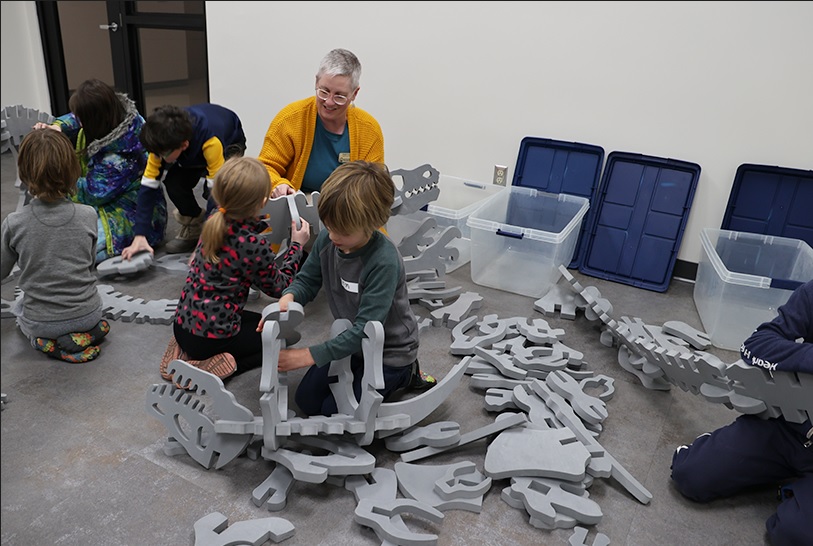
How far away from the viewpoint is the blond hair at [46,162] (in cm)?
182

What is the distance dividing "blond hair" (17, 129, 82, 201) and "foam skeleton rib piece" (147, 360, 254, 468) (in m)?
0.72

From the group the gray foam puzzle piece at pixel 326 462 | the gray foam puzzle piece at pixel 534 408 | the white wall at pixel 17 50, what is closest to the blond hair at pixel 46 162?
the gray foam puzzle piece at pixel 326 462

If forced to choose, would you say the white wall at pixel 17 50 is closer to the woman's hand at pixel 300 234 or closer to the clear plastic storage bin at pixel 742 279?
the woman's hand at pixel 300 234

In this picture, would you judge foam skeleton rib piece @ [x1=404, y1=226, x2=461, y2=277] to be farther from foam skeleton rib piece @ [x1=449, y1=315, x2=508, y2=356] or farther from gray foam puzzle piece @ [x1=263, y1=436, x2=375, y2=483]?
gray foam puzzle piece @ [x1=263, y1=436, x2=375, y2=483]

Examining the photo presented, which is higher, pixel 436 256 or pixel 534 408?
pixel 436 256

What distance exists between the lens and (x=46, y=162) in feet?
5.94

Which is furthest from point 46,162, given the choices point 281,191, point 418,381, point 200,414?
point 418,381

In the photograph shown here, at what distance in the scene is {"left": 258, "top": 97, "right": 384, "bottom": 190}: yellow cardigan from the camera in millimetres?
2418

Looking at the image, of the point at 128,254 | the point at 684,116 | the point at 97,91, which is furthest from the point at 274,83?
the point at 684,116

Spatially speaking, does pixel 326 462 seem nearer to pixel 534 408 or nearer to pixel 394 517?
pixel 394 517

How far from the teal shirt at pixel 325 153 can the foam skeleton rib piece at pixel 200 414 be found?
45.3 inches

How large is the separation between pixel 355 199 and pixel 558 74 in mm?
1855

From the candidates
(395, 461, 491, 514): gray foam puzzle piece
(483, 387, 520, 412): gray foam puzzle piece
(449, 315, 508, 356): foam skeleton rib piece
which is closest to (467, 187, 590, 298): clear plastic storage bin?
(449, 315, 508, 356): foam skeleton rib piece

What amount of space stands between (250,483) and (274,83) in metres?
2.63
